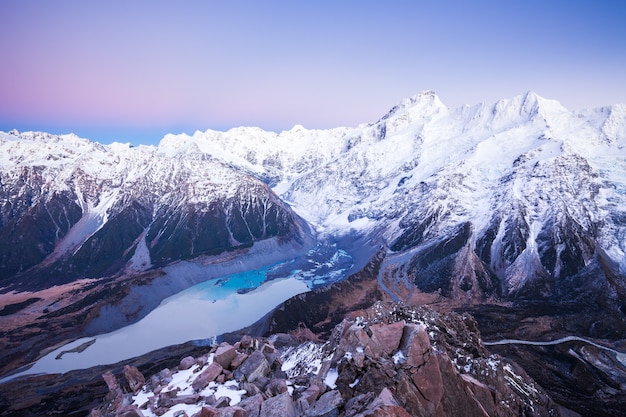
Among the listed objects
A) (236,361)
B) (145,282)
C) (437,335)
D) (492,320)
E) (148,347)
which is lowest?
(492,320)

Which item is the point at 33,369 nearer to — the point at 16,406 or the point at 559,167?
the point at 16,406

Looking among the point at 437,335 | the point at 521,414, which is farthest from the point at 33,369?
the point at 521,414

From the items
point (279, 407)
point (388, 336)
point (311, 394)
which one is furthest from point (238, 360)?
point (388, 336)

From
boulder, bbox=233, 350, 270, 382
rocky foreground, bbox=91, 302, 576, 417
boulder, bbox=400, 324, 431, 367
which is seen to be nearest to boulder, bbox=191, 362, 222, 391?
rocky foreground, bbox=91, 302, 576, 417

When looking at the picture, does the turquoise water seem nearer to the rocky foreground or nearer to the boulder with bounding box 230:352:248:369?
the rocky foreground

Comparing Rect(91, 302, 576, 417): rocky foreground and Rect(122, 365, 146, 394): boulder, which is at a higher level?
Rect(91, 302, 576, 417): rocky foreground

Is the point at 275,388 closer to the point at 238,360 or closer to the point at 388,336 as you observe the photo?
the point at 238,360
